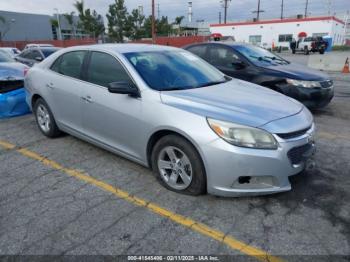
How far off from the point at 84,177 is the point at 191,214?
1484 mm

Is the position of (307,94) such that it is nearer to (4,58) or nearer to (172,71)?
(172,71)

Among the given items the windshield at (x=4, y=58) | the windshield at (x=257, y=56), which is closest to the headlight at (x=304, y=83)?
the windshield at (x=257, y=56)

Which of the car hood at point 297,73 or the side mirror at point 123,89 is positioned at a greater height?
the side mirror at point 123,89

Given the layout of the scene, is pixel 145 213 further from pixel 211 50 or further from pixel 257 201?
pixel 211 50

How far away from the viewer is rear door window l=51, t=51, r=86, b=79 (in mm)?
4188

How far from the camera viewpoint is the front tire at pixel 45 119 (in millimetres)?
4770

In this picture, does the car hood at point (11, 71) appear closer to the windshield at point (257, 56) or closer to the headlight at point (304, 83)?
the windshield at point (257, 56)

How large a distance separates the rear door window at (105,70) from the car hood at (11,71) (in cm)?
332

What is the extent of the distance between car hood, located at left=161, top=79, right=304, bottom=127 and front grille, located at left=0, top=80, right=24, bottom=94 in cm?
455

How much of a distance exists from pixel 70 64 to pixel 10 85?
285cm

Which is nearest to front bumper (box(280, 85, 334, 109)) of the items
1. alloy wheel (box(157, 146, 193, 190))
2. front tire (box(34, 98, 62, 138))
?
alloy wheel (box(157, 146, 193, 190))

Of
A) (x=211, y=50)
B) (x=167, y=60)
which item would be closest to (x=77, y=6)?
(x=211, y=50)

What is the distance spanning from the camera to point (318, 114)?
6.55 m

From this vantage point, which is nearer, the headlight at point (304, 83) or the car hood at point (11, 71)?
the headlight at point (304, 83)
